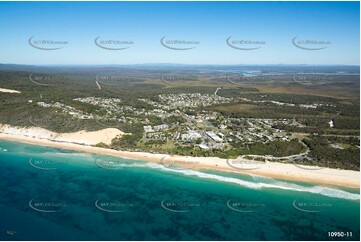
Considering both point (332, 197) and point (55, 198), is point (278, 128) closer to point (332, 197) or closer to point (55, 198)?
point (332, 197)

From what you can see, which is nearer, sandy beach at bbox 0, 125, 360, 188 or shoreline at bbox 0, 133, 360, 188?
shoreline at bbox 0, 133, 360, 188

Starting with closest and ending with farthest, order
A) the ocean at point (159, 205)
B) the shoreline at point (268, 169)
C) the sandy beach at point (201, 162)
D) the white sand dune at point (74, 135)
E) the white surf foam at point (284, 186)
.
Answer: the ocean at point (159, 205) → the white surf foam at point (284, 186) → the shoreline at point (268, 169) → the sandy beach at point (201, 162) → the white sand dune at point (74, 135)

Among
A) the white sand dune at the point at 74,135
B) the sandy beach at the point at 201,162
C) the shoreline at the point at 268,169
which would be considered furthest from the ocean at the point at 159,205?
the white sand dune at the point at 74,135

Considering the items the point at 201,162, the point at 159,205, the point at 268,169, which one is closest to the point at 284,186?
the point at 268,169

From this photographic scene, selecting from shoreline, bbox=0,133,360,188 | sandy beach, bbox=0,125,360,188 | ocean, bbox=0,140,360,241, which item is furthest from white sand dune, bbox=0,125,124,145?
ocean, bbox=0,140,360,241

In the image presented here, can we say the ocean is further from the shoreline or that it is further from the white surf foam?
the shoreline

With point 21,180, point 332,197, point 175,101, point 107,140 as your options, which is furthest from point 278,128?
point 21,180

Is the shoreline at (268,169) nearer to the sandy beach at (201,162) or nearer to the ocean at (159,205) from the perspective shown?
the sandy beach at (201,162)

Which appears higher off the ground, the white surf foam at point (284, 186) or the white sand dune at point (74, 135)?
the white sand dune at point (74, 135)
